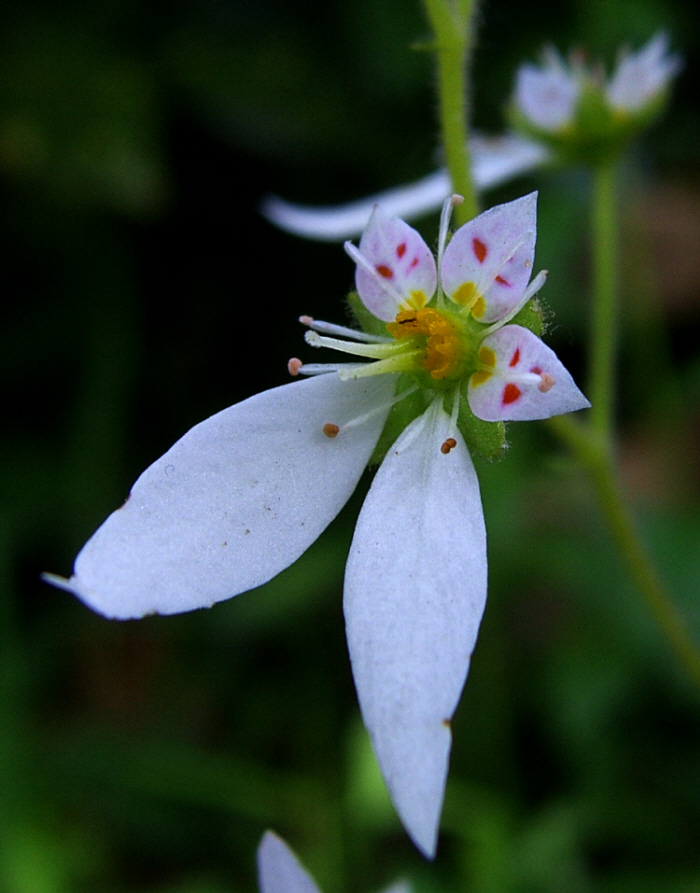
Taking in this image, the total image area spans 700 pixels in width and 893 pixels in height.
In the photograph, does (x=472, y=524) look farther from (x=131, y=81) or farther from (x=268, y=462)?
(x=131, y=81)

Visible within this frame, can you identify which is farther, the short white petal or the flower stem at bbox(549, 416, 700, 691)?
the flower stem at bbox(549, 416, 700, 691)

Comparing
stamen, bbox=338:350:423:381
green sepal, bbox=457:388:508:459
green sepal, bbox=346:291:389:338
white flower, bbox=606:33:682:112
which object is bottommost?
green sepal, bbox=457:388:508:459

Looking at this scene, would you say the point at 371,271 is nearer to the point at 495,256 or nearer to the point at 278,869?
the point at 495,256

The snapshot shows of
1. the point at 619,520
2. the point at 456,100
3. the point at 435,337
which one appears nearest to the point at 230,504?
the point at 435,337

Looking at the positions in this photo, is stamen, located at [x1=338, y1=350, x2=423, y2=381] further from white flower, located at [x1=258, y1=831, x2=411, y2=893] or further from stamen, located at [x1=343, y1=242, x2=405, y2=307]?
white flower, located at [x1=258, y1=831, x2=411, y2=893]

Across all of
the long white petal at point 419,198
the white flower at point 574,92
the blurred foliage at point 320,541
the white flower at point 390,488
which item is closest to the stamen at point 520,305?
the white flower at point 390,488

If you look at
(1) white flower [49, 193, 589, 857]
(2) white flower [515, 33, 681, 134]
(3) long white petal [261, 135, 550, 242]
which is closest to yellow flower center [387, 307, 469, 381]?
(1) white flower [49, 193, 589, 857]
